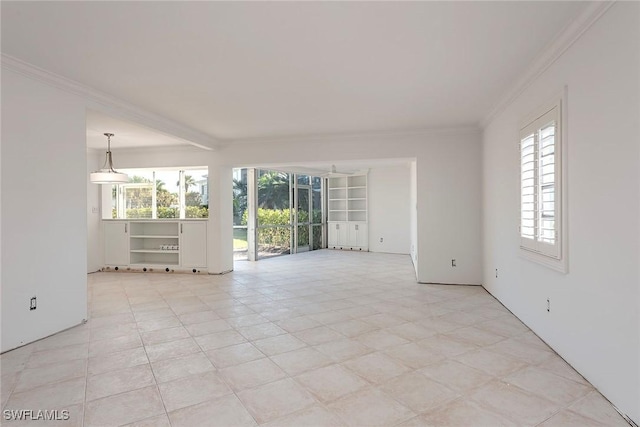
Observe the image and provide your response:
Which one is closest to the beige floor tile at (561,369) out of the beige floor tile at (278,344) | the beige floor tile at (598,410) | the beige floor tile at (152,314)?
the beige floor tile at (598,410)

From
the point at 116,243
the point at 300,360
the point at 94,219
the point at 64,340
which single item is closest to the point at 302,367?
the point at 300,360

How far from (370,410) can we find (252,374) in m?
0.94

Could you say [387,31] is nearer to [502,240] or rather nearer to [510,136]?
[510,136]

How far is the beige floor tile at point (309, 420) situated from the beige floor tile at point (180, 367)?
911 millimetres

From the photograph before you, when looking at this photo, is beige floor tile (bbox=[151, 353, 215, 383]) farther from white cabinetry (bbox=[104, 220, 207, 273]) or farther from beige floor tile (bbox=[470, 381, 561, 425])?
white cabinetry (bbox=[104, 220, 207, 273])

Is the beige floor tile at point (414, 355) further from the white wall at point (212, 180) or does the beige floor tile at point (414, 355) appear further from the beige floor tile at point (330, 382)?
the white wall at point (212, 180)

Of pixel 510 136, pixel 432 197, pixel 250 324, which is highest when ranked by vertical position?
pixel 510 136

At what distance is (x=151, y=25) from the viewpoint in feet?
7.99

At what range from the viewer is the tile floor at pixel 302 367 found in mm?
2059

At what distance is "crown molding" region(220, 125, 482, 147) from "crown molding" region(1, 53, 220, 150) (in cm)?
77

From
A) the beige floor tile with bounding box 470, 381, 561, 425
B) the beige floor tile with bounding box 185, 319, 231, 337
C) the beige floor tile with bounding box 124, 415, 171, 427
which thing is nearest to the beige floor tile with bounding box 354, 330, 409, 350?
the beige floor tile with bounding box 470, 381, 561, 425

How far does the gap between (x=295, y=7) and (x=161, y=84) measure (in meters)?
2.02

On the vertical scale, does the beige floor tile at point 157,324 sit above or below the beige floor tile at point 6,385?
below

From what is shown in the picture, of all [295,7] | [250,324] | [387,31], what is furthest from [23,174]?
[387,31]
